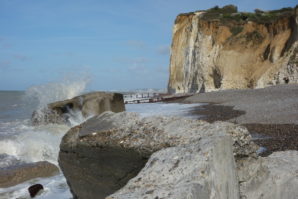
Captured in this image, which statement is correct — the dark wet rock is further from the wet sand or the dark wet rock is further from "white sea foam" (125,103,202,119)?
"white sea foam" (125,103,202,119)

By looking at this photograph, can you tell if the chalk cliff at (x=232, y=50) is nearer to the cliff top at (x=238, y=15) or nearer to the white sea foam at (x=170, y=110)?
the cliff top at (x=238, y=15)

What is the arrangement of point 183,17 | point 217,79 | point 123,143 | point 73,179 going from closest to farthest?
point 123,143
point 73,179
point 217,79
point 183,17

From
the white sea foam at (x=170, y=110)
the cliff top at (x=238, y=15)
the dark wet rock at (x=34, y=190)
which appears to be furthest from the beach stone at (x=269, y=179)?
the cliff top at (x=238, y=15)

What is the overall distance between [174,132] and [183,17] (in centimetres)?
4216

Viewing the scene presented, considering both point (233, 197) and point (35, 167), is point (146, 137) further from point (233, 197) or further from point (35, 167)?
point (35, 167)

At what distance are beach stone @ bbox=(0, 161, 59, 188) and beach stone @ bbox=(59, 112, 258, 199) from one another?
3.90 m

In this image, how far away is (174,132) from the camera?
3.04 m

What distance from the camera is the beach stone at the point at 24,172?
787 cm

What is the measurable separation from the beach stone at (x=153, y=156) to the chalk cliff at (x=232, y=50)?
2612 centimetres

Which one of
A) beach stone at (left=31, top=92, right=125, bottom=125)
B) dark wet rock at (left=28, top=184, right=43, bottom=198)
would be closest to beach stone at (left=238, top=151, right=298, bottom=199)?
dark wet rock at (left=28, top=184, right=43, bottom=198)

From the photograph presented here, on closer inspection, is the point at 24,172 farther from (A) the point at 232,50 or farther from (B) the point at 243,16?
(B) the point at 243,16

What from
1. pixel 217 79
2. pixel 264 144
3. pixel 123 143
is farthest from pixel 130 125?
pixel 217 79

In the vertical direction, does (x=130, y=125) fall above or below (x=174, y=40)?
below

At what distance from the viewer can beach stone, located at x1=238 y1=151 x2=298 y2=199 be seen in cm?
283
